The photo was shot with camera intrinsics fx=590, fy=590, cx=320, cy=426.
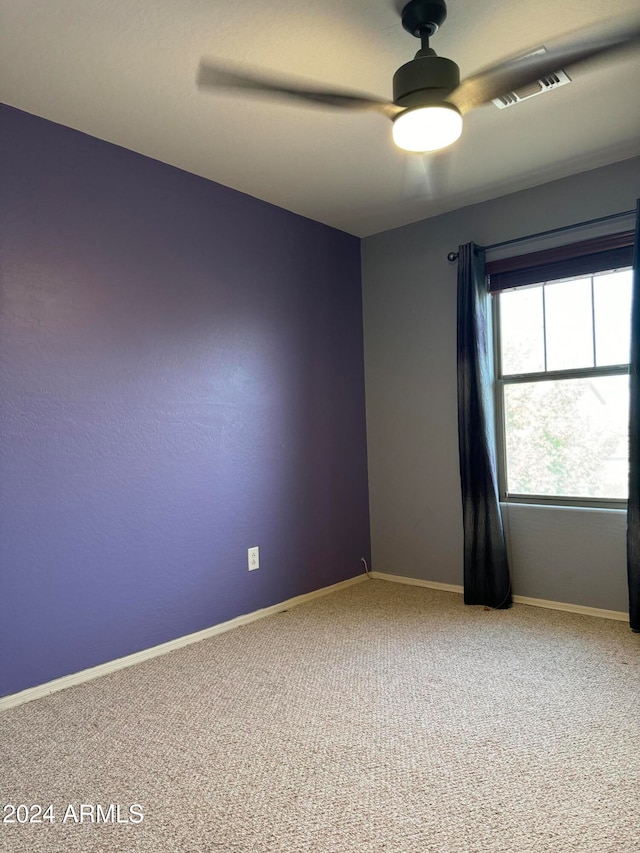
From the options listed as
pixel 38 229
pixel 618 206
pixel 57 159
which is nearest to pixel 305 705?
pixel 38 229

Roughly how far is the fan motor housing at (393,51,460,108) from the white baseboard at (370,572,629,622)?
2.73m

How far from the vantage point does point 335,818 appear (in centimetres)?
162

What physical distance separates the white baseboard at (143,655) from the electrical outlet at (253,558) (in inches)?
10.2

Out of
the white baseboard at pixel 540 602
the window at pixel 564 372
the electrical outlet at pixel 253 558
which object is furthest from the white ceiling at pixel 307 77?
the white baseboard at pixel 540 602

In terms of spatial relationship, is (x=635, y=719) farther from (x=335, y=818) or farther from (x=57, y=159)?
(x=57, y=159)

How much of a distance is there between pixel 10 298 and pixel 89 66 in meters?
0.95

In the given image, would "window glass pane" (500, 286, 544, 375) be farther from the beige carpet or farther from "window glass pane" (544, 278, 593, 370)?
the beige carpet

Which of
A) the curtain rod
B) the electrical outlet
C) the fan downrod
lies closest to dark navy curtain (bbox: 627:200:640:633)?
the curtain rod

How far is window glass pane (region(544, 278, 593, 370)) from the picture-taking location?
3349mm

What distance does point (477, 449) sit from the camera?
3543mm

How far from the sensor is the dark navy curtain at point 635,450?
9.82 feet

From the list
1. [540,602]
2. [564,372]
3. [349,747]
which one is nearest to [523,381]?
[564,372]

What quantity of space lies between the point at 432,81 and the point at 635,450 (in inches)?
82.6

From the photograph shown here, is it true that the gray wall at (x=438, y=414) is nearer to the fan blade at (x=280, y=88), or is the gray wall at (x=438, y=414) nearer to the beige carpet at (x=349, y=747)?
the beige carpet at (x=349, y=747)
